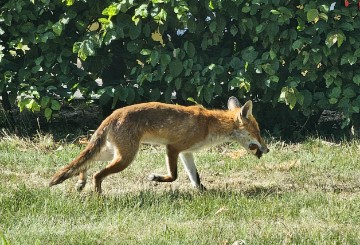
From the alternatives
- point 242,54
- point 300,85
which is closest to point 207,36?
point 242,54

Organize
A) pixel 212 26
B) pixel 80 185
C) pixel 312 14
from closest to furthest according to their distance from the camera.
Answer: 1. pixel 80 185
2. pixel 312 14
3. pixel 212 26

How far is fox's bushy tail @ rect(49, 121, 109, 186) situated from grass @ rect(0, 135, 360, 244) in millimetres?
199

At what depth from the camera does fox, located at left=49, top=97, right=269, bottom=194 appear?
25.8 ft

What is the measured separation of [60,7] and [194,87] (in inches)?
84.9

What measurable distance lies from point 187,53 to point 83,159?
120 inches

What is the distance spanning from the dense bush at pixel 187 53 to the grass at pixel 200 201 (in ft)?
2.55

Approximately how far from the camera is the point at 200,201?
747cm

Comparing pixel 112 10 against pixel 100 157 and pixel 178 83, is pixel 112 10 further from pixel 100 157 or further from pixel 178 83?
pixel 100 157

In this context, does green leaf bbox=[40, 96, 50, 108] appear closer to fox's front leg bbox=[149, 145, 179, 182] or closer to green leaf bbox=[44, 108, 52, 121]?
green leaf bbox=[44, 108, 52, 121]

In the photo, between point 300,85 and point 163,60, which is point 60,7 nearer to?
point 163,60

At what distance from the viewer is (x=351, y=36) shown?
32.7 feet

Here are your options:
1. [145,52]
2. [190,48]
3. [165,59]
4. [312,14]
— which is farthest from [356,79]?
[145,52]

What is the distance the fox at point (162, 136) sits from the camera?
787 centimetres

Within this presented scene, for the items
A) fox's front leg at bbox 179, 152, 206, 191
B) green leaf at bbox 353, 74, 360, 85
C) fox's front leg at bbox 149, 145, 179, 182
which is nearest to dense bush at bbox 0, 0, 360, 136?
green leaf at bbox 353, 74, 360, 85
